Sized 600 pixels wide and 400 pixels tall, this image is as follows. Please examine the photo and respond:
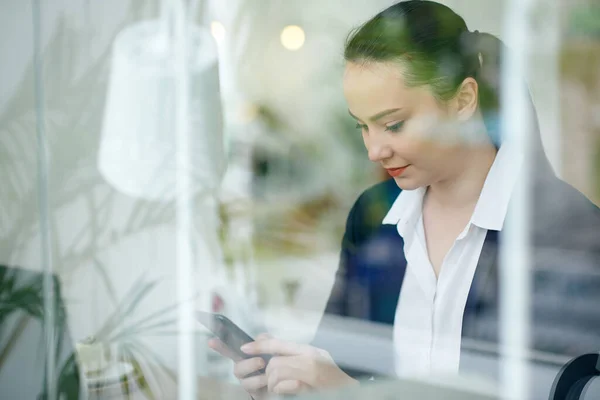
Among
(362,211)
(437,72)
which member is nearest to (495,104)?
(437,72)

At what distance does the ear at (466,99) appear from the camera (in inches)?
58.4

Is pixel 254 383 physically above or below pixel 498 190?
below

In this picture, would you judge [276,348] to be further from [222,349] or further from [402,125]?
[402,125]

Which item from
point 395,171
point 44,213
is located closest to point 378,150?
Result: point 395,171

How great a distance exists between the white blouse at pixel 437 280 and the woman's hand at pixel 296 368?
22 centimetres

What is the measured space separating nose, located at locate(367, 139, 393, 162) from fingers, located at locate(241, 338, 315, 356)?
566mm

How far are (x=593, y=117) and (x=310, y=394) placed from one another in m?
1.03

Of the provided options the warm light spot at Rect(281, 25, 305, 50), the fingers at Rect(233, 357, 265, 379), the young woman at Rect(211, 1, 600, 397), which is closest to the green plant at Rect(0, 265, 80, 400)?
the fingers at Rect(233, 357, 265, 379)

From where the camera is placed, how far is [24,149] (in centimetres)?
254

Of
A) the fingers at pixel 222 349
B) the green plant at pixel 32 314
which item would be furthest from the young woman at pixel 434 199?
the green plant at pixel 32 314

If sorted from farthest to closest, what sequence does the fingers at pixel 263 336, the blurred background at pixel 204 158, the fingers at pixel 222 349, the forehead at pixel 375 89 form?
the fingers at pixel 222 349 → the fingers at pixel 263 336 → the forehead at pixel 375 89 → the blurred background at pixel 204 158

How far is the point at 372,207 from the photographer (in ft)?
5.52

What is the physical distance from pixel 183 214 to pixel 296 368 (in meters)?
0.67

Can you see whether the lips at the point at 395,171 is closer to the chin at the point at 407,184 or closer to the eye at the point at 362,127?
the chin at the point at 407,184
